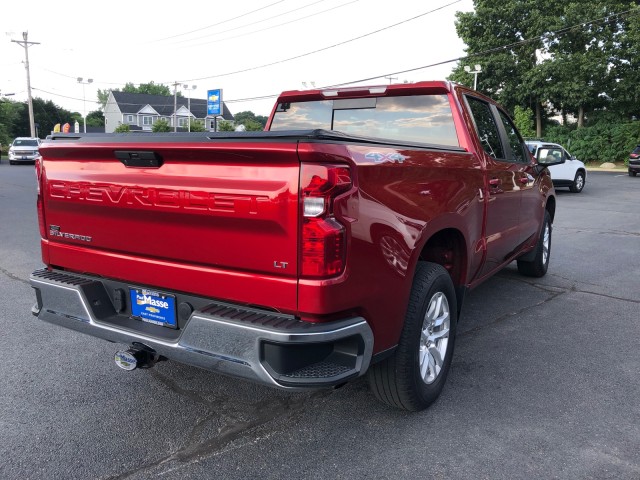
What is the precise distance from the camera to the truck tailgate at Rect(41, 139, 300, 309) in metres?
2.40

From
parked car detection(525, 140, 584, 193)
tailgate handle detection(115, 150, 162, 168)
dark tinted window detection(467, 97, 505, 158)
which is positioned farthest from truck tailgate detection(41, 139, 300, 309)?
parked car detection(525, 140, 584, 193)

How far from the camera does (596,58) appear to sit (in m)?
32.2

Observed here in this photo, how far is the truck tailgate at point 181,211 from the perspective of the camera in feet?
7.88

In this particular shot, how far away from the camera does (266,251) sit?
2.45m

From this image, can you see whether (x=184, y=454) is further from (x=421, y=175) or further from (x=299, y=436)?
(x=421, y=175)

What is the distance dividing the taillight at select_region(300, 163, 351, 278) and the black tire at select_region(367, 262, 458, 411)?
798 mm

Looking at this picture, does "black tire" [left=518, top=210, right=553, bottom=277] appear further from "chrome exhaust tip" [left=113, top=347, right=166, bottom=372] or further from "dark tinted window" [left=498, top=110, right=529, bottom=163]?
"chrome exhaust tip" [left=113, top=347, right=166, bottom=372]

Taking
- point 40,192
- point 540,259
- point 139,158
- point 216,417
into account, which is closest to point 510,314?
point 540,259

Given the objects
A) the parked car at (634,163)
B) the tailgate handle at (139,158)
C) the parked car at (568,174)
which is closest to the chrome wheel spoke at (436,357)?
the tailgate handle at (139,158)

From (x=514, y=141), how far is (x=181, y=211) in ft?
11.9

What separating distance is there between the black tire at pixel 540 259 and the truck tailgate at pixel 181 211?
4.47 metres

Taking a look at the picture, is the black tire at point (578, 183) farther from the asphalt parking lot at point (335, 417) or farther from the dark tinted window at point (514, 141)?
the asphalt parking lot at point (335, 417)

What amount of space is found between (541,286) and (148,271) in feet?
15.3

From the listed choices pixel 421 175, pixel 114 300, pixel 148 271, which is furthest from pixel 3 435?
pixel 421 175
